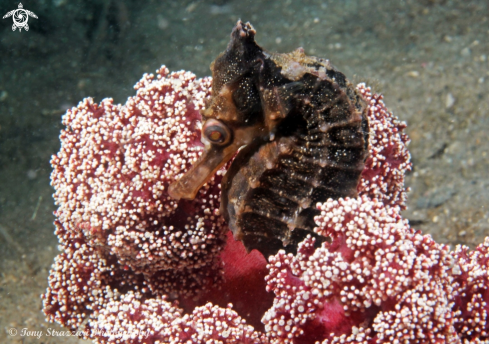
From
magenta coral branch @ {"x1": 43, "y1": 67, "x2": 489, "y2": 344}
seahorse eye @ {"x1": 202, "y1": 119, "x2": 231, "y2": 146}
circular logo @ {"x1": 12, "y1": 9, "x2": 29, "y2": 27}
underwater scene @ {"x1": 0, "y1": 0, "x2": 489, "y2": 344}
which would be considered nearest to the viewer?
magenta coral branch @ {"x1": 43, "y1": 67, "x2": 489, "y2": 344}

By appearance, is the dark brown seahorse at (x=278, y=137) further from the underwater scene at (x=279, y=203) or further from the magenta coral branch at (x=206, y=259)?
the magenta coral branch at (x=206, y=259)

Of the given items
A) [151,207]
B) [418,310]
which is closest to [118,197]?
[151,207]

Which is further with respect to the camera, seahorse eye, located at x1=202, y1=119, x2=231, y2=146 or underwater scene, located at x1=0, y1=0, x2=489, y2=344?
seahorse eye, located at x1=202, y1=119, x2=231, y2=146

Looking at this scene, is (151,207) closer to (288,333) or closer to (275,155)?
(275,155)

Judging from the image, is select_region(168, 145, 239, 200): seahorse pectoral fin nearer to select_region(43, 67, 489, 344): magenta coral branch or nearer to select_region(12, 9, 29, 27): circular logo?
select_region(43, 67, 489, 344): magenta coral branch

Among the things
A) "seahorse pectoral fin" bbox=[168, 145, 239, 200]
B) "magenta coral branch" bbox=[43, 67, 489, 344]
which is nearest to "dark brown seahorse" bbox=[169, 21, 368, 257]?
"seahorse pectoral fin" bbox=[168, 145, 239, 200]

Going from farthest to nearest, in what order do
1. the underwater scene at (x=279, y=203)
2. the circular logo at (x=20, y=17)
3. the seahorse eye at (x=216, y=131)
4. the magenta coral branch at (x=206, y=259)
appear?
1. the circular logo at (x=20, y=17)
2. the seahorse eye at (x=216, y=131)
3. the underwater scene at (x=279, y=203)
4. the magenta coral branch at (x=206, y=259)

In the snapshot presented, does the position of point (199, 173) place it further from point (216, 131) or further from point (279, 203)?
point (279, 203)

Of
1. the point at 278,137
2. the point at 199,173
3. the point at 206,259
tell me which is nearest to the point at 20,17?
the point at 199,173

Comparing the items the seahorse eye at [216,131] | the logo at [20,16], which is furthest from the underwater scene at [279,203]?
the logo at [20,16]
